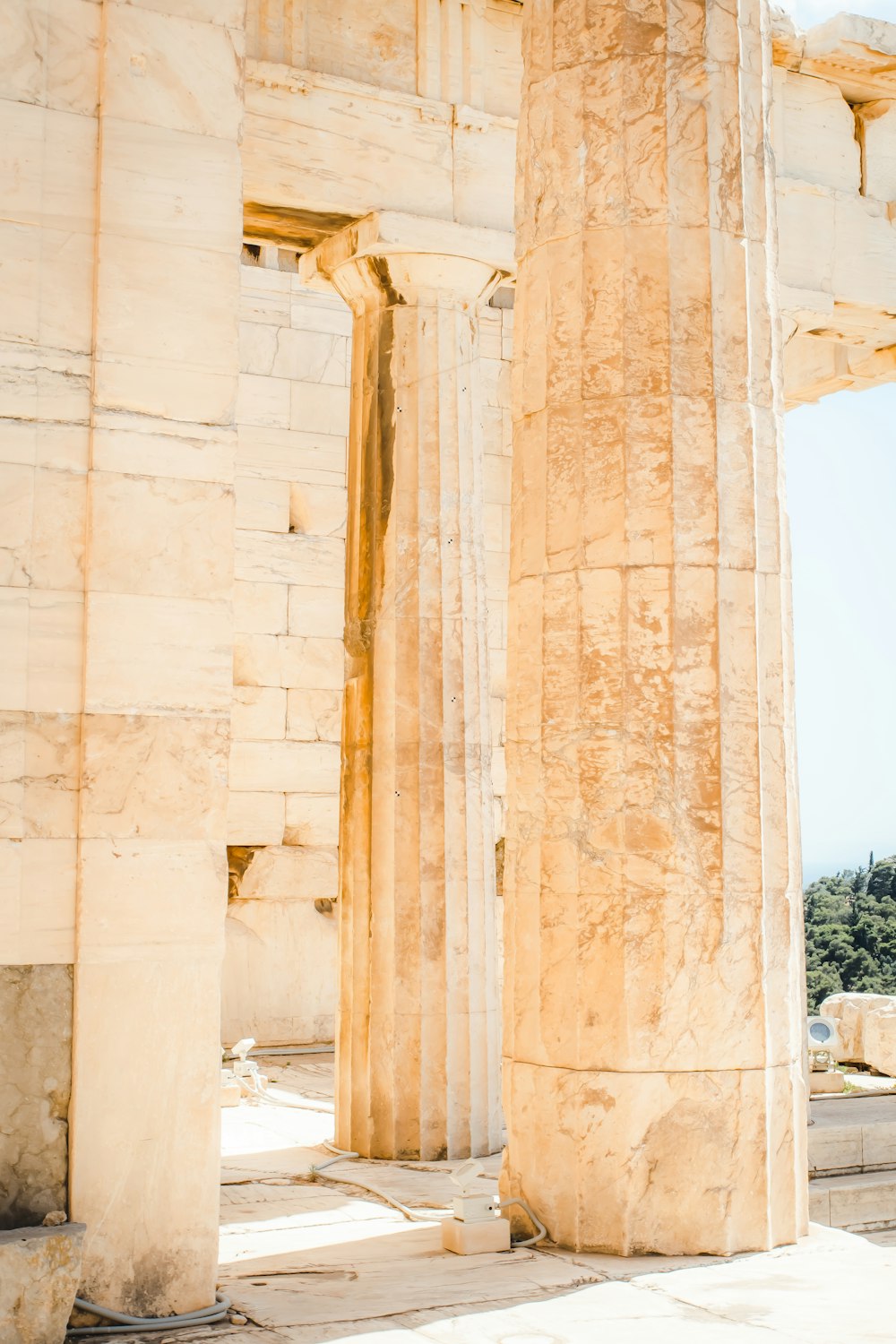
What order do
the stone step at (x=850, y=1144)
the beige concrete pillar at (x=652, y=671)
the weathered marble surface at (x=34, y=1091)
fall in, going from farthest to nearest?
1. the stone step at (x=850, y=1144)
2. the beige concrete pillar at (x=652, y=671)
3. the weathered marble surface at (x=34, y=1091)

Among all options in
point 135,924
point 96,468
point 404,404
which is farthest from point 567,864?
point 404,404

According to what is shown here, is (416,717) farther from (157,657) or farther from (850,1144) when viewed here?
(850,1144)

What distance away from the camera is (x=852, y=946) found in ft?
109

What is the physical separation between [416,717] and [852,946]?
896 inches

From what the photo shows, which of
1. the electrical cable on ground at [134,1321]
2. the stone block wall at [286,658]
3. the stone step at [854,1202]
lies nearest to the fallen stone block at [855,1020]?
the stone step at [854,1202]

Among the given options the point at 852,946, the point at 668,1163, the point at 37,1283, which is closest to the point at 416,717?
the point at 668,1163

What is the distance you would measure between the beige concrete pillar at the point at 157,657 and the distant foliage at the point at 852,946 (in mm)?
22917

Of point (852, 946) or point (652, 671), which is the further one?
point (852, 946)

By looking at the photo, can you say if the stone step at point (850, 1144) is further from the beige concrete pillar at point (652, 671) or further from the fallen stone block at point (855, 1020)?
the beige concrete pillar at point (652, 671)

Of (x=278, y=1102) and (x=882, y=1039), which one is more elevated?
(x=882, y=1039)

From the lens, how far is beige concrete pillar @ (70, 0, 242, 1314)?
24.5 feet

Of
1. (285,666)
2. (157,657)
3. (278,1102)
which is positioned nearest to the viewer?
(157,657)

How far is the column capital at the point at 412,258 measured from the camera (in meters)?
13.0

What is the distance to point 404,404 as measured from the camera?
13.3 meters
